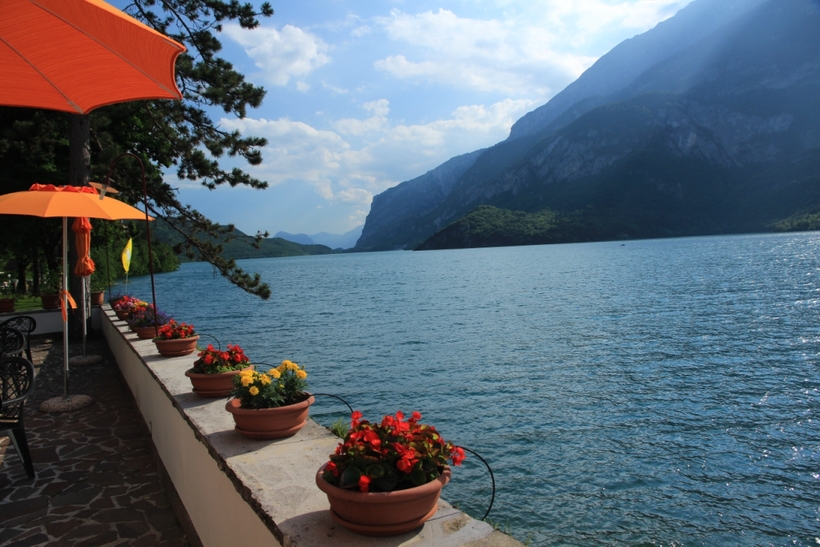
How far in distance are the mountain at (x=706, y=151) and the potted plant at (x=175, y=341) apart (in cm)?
13915

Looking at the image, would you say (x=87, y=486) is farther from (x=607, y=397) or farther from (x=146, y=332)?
(x=607, y=397)

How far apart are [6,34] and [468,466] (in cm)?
887

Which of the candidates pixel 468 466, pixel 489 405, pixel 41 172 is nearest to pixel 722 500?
pixel 468 466

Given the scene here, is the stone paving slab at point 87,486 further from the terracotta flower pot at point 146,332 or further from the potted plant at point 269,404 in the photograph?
the potted plant at point 269,404

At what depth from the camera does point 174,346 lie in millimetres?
6406

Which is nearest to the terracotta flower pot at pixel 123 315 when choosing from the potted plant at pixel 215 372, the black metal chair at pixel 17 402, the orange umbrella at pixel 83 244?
the orange umbrella at pixel 83 244

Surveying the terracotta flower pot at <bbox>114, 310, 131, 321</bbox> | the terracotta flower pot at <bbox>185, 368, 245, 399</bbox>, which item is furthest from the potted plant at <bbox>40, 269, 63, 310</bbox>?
the terracotta flower pot at <bbox>185, 368, 245, 399</bbox>

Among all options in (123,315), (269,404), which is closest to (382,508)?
(269,404)

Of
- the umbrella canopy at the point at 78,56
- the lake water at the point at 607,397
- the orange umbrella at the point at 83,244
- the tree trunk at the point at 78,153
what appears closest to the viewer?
the umbrella canopy at the point at 78,56

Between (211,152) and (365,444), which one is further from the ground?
(211,152)

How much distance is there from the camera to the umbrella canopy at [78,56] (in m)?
2.62

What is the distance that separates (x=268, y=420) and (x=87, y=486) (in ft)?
8.86

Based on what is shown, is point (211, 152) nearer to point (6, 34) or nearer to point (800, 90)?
point (6, 34)

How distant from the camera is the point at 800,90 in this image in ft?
480
